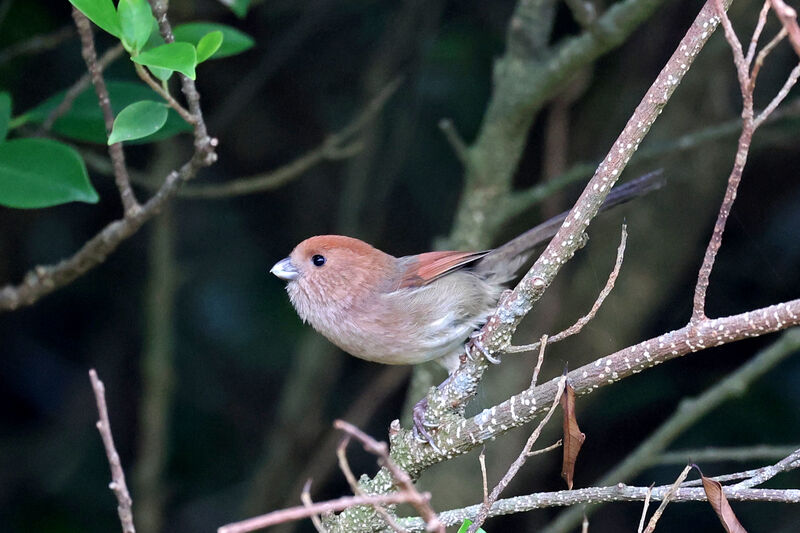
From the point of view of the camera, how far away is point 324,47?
526 centimetres

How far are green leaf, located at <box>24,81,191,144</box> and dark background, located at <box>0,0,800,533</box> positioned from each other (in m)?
1.18

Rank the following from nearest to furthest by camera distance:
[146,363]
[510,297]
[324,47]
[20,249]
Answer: [510,297] < [146,363] < [20,249] < [324,47]

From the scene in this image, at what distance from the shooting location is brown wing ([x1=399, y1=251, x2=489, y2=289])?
336 cm

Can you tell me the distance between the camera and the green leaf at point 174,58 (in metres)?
2.07

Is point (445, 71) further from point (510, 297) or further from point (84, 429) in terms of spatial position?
point (510, 297)

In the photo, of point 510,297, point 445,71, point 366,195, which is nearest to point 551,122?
point 445,71

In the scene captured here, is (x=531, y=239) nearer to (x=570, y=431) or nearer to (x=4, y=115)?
(x=570, y=431)

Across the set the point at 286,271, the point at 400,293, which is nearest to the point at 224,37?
the point at 286,271

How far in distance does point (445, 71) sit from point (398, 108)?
0.33 metres

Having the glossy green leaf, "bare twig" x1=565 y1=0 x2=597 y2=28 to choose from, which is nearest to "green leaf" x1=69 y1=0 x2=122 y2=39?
the glossy green leaf

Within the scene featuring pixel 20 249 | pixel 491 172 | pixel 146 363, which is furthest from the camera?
pixel 20 249

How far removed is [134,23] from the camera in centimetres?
226

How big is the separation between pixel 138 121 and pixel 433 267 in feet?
4.74

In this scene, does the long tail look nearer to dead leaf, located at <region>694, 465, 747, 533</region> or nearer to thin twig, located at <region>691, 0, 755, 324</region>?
thin twig, located at <region>691, 0, 755, 324</region>
